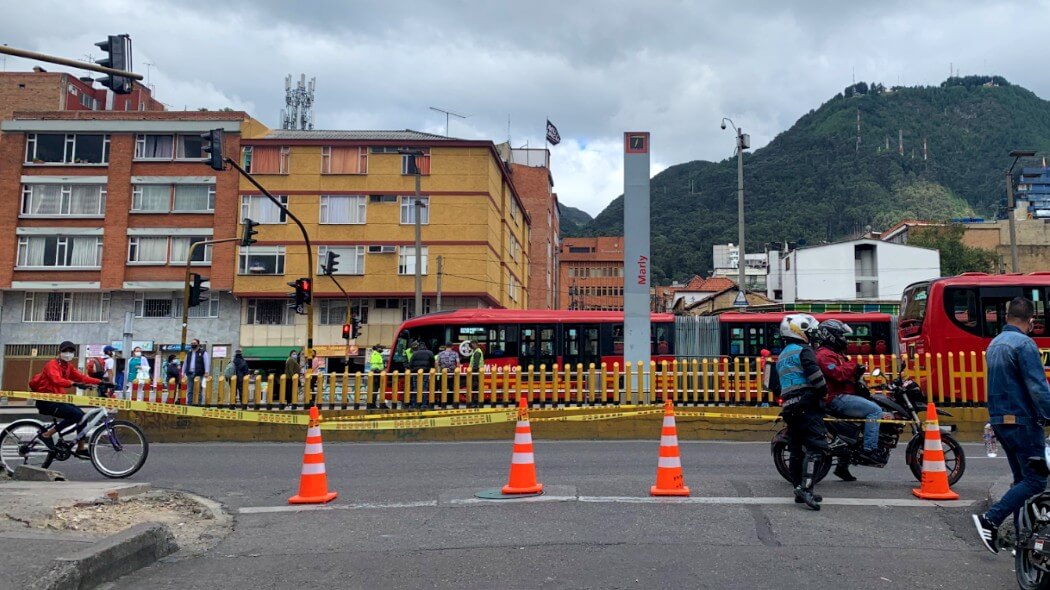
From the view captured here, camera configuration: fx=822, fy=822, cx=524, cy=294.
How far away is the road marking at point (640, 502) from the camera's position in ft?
24.7

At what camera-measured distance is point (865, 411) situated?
8.04 metres

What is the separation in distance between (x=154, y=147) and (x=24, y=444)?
4276 cm

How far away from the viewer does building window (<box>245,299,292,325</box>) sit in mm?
47844

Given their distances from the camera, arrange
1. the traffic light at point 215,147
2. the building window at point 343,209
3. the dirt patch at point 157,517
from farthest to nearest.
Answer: the building window at point 343,209 → the traffic light at point 215,147 → the dirt patch at point 157,517

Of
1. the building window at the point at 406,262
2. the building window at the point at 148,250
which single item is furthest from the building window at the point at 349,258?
the building window at the point at 148,250

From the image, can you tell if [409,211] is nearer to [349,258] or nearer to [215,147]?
[349,258]

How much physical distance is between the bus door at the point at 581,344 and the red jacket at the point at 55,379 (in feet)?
53.4

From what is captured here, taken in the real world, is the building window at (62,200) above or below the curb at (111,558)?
above

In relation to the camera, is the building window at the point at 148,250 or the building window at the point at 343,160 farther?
the building window at the point at 343,160

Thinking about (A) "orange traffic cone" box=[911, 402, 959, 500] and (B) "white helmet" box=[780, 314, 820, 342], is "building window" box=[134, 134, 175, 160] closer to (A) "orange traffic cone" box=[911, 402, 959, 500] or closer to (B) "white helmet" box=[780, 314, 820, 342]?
(B) "white helmet" box=[780, 314, 820, 342]

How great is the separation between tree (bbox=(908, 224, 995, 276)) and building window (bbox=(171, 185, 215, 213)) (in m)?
57.5

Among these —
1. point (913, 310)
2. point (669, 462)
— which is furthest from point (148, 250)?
point (669, 462)

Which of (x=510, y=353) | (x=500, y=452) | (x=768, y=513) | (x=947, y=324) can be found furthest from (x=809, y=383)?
(x=510, y=353)

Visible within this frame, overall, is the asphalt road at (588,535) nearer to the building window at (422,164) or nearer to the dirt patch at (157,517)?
the dirt patch at (157,517)
